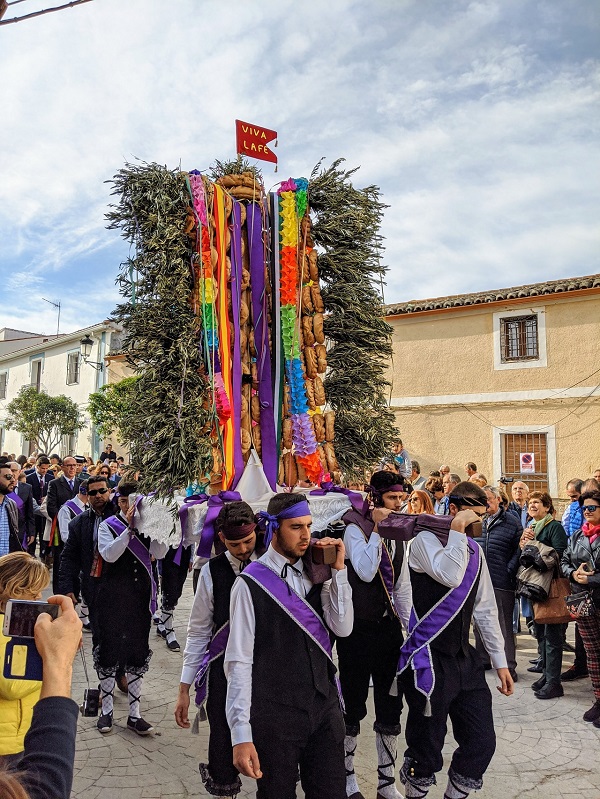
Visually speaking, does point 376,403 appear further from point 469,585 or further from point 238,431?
point 469,585

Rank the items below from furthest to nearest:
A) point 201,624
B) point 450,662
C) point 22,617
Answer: point 201,624, point 450,662, point 22,617

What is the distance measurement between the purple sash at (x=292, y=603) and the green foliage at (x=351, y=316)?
1900 millimetres

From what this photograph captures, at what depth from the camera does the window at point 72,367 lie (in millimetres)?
28109

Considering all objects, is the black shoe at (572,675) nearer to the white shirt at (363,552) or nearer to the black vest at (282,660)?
the white shirt at (363,552)

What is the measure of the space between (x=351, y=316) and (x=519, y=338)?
12.4m

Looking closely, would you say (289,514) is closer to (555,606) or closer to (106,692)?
(106,692)

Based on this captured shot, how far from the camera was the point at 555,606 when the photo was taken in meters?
5.82

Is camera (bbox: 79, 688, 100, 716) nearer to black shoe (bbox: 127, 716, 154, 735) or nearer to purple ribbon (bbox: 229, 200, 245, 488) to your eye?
black shoe (bbox: 127, 716, 154, 735)

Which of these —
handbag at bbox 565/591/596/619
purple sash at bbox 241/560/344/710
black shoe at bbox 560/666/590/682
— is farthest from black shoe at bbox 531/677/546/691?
purple sash at bbox 241/560/344/710

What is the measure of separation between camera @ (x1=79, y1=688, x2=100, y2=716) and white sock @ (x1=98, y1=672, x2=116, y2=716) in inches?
10.5

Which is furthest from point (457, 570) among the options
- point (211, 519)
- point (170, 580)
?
point (170, 580)

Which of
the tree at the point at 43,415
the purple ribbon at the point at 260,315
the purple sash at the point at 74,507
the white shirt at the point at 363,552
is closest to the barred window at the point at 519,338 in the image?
the purple sash at the point at 74,507

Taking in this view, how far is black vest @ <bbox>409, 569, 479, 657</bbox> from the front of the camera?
3.44 meters

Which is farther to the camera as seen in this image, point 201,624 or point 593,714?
point 593,714
